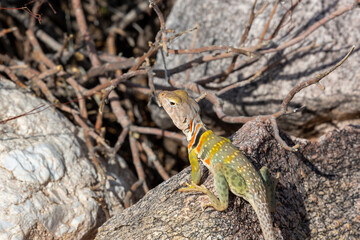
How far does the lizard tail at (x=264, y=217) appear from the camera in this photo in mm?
2434

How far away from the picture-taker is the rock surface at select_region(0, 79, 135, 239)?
9.35 ft

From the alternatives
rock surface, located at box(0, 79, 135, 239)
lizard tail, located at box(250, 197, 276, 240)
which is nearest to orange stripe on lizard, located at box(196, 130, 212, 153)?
lizard tail, located at box(250, 197, 276, 240)

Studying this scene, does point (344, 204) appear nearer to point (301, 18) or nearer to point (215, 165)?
point (215, 165)

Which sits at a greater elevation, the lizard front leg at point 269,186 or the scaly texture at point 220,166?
the scaly texture at point 220,166

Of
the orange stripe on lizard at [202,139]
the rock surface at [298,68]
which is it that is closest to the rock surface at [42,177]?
Answer: the orange stripe on lizard at [202,139]

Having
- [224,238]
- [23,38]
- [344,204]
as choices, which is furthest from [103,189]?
[23,38]

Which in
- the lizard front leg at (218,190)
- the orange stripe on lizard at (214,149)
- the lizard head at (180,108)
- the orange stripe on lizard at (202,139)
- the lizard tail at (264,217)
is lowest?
the lizard tail at (264,217)

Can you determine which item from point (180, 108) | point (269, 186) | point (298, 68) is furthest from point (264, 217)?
point (298, 68)

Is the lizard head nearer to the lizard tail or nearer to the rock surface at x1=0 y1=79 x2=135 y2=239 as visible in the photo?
the lizard tail

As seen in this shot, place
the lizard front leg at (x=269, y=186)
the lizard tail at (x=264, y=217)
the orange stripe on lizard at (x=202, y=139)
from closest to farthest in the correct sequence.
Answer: the lizard tail at (x=264, y=217) → the lizard front leg at (x=269, y=186) → the orange stripe on lizard at (x=202, y=139)

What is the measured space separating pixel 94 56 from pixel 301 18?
2.40 metres

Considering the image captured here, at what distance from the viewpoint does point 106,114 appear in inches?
191

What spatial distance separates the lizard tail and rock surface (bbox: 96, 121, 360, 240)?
0.11 metres

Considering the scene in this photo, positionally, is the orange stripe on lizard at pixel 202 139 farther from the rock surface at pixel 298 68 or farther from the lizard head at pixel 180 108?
the rock surface at pixel 298 68
